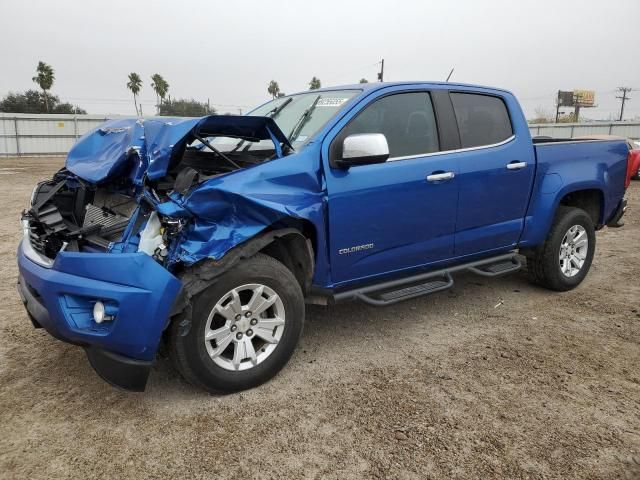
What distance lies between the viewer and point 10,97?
43812 mm

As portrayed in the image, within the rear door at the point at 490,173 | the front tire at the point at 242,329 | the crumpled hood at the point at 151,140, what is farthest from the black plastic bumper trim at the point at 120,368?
the rear door at the point at 490,173

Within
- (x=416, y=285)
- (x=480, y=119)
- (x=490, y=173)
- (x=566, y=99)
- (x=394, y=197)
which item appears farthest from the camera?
(x=566, y=99)

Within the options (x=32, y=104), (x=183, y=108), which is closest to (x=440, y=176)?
(x=183, y=108)

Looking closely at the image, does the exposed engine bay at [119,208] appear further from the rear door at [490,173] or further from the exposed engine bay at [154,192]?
the rear door at [490,173]

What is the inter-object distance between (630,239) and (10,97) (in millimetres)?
50061

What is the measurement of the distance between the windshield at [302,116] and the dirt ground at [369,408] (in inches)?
61.0

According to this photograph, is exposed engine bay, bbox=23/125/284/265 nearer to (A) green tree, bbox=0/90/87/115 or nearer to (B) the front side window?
(B) the front side window

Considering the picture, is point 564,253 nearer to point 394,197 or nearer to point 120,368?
point 394,197

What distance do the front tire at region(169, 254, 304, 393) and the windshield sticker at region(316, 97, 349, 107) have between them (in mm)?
1311

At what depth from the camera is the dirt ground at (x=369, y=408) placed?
2.46m

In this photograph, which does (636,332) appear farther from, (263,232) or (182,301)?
(182,301)

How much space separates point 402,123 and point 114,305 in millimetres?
2387

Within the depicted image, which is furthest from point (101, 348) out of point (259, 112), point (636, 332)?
point (636, 332)

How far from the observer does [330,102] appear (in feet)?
12.2
